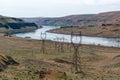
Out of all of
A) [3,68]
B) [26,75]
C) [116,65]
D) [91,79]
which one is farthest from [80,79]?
[116,65]

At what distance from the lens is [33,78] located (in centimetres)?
3931

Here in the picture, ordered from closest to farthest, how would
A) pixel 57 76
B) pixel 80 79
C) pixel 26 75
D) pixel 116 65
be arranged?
pixel 57 76 → pixel 26 75 → pixel 80 79 → pixel 116 65

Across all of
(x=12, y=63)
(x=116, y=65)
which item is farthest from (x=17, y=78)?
(x=116, y=65)

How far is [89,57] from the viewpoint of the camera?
90500 millimetres

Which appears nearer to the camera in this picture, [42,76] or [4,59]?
[42,76]

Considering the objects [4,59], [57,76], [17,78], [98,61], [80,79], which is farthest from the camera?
[98,61]

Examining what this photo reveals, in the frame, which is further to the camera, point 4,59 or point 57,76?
point 4,59

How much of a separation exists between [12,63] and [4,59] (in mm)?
2593

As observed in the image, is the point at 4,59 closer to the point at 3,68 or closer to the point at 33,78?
the point at 3,68

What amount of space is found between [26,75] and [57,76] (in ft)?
25.0

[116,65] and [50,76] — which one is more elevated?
[50,76]

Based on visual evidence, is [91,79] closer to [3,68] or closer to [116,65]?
[3,68]

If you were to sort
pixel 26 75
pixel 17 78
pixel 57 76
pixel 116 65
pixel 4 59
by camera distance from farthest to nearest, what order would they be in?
pixel 116 65
pixel 4 59
pixel 26 75
pixel 17 78
pixel 57 76

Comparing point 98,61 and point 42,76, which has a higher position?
point 42,76
